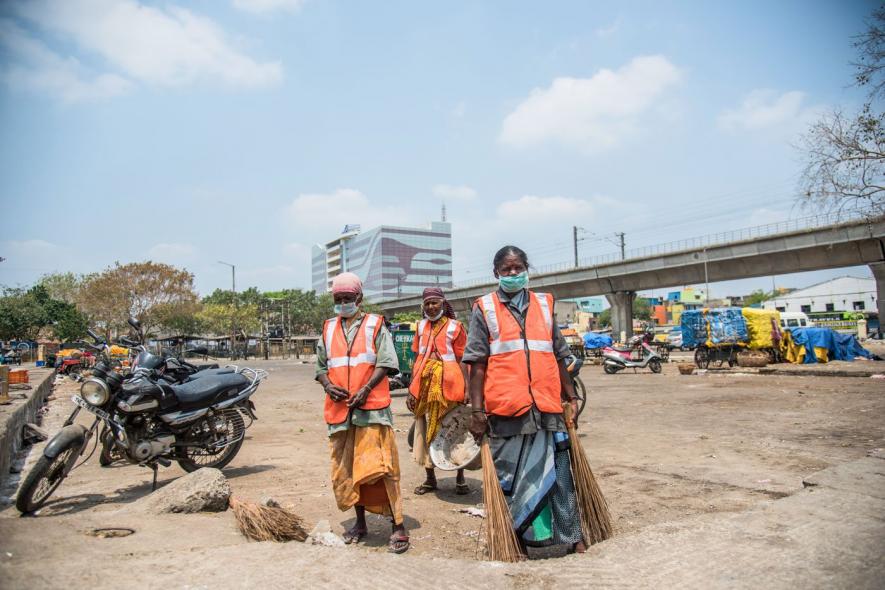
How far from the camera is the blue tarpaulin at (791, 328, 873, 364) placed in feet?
67.7

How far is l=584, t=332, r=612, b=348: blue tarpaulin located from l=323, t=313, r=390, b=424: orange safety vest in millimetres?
23102

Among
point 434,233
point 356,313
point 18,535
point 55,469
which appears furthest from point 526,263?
point 434,233

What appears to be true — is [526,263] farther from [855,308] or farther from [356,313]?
[855,308]

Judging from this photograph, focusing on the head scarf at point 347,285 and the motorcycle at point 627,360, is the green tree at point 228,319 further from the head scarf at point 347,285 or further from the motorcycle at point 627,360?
the head scarf at point 347,285

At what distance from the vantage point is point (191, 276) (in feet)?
153

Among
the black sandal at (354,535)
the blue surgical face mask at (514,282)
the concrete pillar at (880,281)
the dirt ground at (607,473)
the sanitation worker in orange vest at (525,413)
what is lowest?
the dirt ground at (607,473)

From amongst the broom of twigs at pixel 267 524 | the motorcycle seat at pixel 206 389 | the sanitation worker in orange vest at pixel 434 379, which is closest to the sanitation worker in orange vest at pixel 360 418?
the broom of twigs at pixel 267 524

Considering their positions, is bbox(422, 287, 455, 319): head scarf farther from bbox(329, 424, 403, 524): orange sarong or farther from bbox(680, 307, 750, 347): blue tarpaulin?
bbox(680, 307, 750, 347): blue tarpaulin

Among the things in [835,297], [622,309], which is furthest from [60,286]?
[835,297]

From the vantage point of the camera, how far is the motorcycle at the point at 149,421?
451 centimetres

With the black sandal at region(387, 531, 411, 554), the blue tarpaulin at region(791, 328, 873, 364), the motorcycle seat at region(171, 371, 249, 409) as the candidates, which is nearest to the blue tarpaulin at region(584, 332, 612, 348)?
the blue tarpaulin at region(791, 328, 873, 364)

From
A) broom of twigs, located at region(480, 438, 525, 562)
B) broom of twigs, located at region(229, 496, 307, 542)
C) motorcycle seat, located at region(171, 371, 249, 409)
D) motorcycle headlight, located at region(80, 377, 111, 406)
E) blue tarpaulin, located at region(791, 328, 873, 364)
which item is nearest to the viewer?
broom of twigs, located at region(480, 438, 525, 562)

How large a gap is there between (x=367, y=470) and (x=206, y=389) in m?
2.71

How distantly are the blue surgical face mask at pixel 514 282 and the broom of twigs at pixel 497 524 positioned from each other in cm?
106
